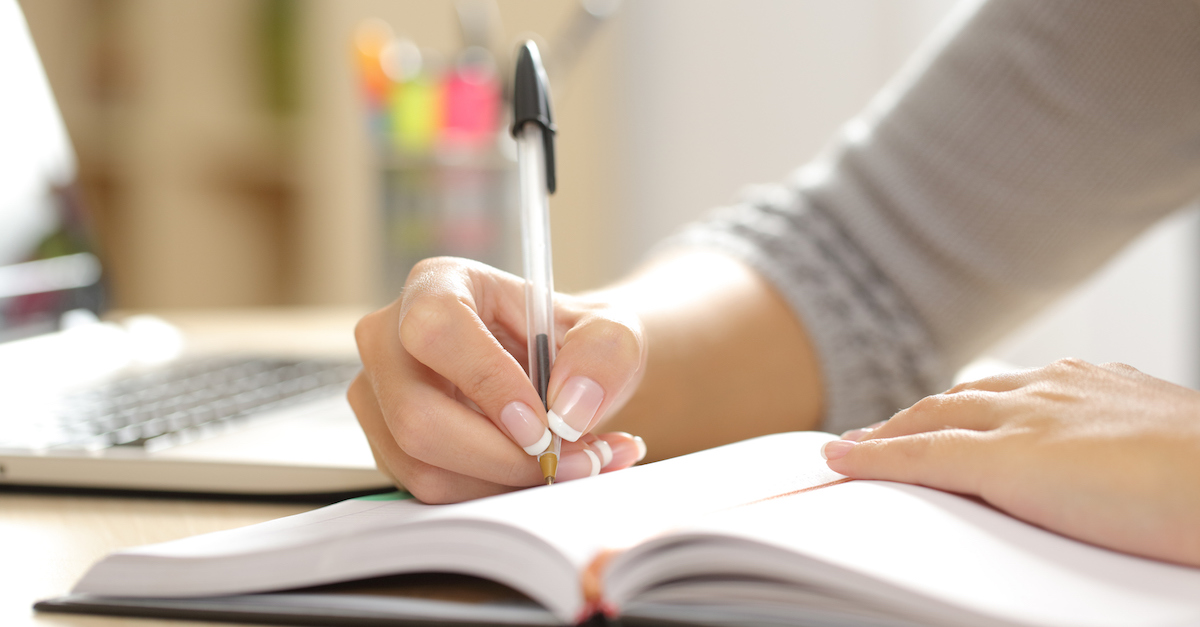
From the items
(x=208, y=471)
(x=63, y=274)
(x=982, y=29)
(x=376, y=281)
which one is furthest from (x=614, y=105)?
(x=208, y=471)

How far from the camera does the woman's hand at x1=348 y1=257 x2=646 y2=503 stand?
34 centimetres

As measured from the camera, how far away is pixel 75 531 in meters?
0.39

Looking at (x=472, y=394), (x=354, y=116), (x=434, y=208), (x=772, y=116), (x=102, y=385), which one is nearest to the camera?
(x=472, y=394)

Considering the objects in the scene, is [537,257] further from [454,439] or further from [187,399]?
[187,399]

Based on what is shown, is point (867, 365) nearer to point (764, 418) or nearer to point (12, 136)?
point (764, 418)

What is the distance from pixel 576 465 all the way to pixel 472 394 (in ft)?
0.17

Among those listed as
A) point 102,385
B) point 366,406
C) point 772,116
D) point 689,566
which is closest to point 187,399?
point 102,385

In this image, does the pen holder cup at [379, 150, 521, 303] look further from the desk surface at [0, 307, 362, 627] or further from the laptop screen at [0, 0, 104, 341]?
the desk surface at [0, 307, 362, 627]

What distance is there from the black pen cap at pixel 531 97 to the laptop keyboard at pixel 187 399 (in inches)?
10.3

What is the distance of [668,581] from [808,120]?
1.46 meters

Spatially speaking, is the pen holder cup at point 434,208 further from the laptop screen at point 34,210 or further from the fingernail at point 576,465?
the fingernail at point 576,465

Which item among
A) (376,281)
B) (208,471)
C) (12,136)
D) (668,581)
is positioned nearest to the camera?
(668,581)

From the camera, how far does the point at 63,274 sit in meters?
0.97

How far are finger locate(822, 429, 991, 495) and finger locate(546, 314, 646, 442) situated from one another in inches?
3.4
